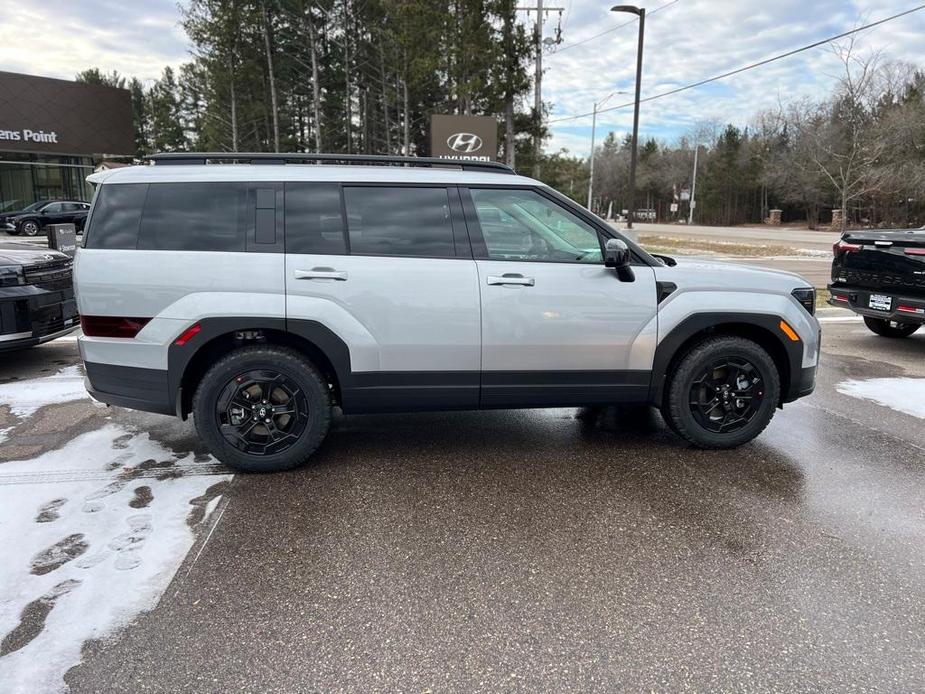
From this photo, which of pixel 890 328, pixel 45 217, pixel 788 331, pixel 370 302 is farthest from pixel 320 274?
pixel 45 217

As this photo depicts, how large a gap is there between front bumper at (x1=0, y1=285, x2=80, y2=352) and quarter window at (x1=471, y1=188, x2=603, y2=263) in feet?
14.8

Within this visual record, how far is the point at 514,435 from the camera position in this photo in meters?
5.10

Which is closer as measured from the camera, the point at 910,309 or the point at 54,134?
the point at 910,309

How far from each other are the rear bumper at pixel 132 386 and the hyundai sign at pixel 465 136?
697 inches

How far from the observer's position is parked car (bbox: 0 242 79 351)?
6379 millimetres

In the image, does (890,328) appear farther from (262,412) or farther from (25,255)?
(25,255)

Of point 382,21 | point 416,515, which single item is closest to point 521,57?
point 382,21

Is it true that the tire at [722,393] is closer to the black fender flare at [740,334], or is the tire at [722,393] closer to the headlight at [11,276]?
the black fender flare at [740,334]

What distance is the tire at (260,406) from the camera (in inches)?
162

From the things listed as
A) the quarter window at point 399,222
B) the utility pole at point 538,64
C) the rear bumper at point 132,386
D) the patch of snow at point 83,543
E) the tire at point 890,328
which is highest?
the utility pole at point 538,64

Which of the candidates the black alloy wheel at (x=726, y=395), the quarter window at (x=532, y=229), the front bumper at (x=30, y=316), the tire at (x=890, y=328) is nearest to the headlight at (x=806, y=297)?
the black alloy wheel at (x=726, y=395)

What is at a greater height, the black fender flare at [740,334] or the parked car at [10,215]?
the parked car at [10,215]

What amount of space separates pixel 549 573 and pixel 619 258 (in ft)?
6.74

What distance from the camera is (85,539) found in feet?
11.1
